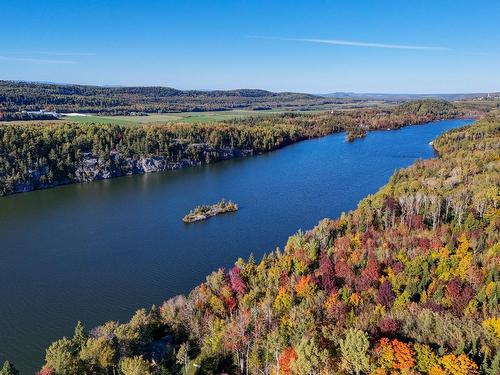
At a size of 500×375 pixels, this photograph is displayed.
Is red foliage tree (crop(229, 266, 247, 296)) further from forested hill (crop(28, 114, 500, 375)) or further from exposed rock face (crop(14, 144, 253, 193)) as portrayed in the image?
exposed rock face (crop(14, 144, 253, 193))

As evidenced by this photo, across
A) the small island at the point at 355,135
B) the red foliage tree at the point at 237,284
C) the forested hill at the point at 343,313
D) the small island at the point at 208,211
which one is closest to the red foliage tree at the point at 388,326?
the forested hill at the point at 343,313

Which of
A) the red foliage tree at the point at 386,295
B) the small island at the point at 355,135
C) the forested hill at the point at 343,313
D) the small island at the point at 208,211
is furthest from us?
the small island at the point at 355,135

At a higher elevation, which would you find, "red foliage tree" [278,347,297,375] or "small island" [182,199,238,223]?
"red foliage tree" [278,347,297,375]

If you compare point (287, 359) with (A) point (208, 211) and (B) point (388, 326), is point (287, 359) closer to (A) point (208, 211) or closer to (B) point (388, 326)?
(B) point (388, 326)

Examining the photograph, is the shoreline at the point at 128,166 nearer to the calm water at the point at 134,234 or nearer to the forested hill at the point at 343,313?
the calm water at the point at 134,234

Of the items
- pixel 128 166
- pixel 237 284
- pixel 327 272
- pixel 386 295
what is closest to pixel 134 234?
pixel 237 284

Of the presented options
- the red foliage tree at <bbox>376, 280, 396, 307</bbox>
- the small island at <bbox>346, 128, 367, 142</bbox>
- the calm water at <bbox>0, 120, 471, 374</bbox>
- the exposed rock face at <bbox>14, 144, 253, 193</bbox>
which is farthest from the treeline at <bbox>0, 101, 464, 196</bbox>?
the red foliage tree at <bbox>376, 280, 396, 307</bbox>
